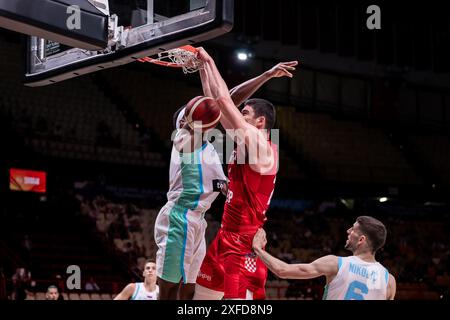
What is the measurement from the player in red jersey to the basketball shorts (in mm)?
111

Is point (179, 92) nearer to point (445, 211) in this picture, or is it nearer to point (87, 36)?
point (445, 211)

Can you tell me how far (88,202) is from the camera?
16250 millimetres

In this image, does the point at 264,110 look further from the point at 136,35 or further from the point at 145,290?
the point at 145,290

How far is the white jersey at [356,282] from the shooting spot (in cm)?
404

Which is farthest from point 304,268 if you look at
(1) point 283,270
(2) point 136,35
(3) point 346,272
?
(2) point 136,35

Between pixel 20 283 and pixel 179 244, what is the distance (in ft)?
27.4

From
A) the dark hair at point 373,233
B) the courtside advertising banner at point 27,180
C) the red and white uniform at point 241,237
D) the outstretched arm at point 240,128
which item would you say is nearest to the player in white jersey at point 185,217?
the red and white uniform at point 241,237

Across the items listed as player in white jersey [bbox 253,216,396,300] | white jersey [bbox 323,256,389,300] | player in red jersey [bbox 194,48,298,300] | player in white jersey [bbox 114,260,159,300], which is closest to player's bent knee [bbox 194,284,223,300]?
player in red jersey [bbox 194,48,298,300]

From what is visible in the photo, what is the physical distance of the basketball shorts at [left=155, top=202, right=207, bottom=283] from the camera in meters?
4.62

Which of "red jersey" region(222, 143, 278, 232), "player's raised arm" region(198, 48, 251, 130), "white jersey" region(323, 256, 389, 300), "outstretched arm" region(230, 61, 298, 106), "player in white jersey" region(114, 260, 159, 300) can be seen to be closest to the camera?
"white jersey" region(323, 256, 389, 300)

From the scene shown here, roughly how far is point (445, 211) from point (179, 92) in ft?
28.1

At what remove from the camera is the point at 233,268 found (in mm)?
4609

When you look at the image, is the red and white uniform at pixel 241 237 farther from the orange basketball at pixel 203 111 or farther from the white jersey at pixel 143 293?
the white jersey at pixel 143 293

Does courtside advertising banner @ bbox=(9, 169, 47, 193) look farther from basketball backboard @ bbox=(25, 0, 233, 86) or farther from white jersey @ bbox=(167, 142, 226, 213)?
white jersey @ bbox=(167, 142, 226, 213)
